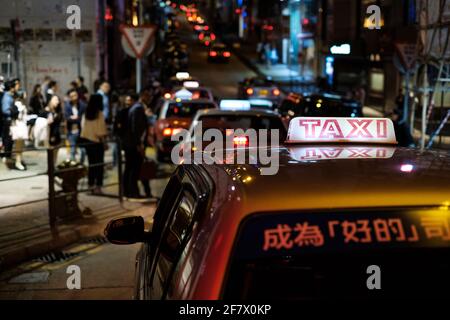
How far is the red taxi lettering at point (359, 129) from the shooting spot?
400 cm

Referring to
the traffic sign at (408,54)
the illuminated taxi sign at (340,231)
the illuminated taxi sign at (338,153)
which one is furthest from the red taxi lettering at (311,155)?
the traffic sign at (408,54)

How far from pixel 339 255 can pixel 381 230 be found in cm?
17

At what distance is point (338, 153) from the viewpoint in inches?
137

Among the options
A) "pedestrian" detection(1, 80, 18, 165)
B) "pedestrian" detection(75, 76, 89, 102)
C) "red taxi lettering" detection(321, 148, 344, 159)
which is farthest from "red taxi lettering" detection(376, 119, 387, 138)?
"pedestrian" detection(75, 76, 89, 102)

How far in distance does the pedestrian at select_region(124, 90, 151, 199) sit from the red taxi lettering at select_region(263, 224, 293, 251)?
31.8ft

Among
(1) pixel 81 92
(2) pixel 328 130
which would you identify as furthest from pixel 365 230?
(1) pixel 81 92

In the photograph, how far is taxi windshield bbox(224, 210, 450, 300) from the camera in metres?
2.44

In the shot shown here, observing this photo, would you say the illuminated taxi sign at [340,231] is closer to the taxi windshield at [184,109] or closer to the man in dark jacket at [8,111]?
the man in dark jacket at [8,111]

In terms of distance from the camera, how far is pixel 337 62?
1565 inches

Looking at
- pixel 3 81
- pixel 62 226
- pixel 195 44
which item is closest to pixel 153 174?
pixel 62 226

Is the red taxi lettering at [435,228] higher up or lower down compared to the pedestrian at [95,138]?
higher up

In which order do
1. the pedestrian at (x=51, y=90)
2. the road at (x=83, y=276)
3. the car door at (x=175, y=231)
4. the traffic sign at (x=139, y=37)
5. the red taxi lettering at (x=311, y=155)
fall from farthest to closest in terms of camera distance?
the pedestrian at (x=51, y=90)
the traffic sign at (x=139, y=37)
the road at (x=83, y=276)
the red taxi lettering at (x=311, y=155)
the car door at (x=175, y=231)

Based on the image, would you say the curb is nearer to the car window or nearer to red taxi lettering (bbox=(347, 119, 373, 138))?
the car window

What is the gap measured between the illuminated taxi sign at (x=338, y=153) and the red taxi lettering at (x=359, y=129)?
0.49ft
